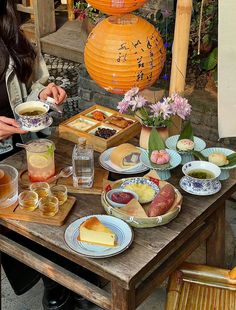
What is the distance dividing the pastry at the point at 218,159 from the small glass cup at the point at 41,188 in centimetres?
73

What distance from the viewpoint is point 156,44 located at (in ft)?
9.85

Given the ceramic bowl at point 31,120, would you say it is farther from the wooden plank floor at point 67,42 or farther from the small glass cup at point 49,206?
the wooden plank floor at point 67,42

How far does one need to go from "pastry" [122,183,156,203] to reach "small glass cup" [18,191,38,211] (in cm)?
39

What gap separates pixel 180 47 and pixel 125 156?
2.11ft

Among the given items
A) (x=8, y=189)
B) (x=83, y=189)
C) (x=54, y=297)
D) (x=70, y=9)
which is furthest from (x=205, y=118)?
(x=70, y=9)

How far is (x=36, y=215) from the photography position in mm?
2240

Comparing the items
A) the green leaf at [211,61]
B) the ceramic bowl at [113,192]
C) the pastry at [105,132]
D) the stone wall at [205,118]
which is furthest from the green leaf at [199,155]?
the green leaf at [211,61]

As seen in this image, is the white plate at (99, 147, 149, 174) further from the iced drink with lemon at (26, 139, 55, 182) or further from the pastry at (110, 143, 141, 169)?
the iced drink with lemon at (26, 139, 55, 182)

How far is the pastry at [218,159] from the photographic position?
2.47m

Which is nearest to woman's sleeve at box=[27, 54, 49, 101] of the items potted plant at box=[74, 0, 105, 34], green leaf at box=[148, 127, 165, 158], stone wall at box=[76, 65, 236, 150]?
green leaf at box=[148, 127, 165, 158]

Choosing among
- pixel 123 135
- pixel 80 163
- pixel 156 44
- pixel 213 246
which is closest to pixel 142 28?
pixel 156 44

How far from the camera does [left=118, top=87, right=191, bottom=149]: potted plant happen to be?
2535 millimetres

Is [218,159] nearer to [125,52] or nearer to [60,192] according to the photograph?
Result: [60,192]

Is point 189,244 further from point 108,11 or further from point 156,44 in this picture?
point 108,11
